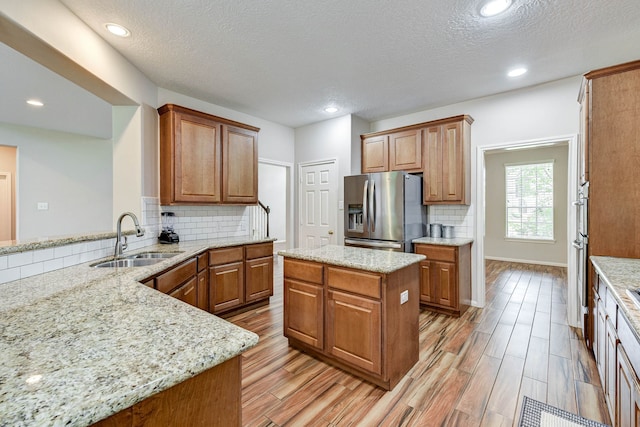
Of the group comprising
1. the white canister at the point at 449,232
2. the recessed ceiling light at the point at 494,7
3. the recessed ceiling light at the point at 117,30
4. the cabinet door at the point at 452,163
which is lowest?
the white canister at the point at 449,232

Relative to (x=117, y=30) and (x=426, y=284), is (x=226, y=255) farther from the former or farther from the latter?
(x=426, y=284)

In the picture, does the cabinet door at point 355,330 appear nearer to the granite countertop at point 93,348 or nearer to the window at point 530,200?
the granite countertop at point 93,348

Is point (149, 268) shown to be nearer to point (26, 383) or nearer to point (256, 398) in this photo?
point (256, 398)

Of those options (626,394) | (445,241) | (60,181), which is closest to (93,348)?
(626,394)

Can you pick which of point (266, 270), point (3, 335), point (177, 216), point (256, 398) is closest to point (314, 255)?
point (256, 398)

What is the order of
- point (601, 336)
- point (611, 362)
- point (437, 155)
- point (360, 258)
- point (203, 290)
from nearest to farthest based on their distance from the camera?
point (611, 362) → point (601, 336) → point (360, 258) → point (203, 290) → point (437, 155)

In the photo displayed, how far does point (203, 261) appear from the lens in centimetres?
298

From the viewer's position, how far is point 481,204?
3684 mm

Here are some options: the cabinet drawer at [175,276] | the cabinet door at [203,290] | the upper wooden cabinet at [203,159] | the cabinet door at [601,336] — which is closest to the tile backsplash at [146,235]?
the upper wooden cabinet at [203,159]

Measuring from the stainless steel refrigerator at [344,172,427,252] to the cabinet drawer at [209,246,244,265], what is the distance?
1481 mm

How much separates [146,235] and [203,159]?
1.04m

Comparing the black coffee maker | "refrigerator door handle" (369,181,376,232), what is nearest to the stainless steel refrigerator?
"refrigerator door handle" (369,181,376,232)

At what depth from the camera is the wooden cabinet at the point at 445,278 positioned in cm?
330

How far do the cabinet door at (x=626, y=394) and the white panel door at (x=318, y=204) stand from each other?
3.40 m
